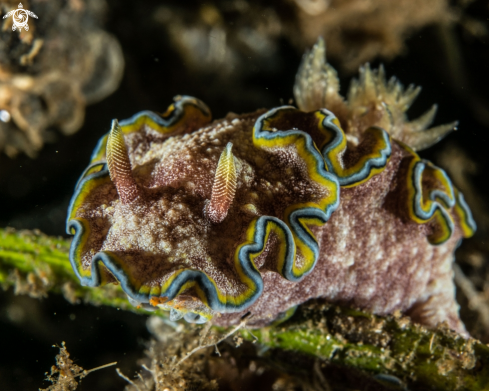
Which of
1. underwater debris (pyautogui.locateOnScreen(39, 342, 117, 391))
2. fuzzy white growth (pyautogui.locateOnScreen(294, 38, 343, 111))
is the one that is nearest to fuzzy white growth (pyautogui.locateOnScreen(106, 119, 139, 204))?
underwater debris (pyautogui.locateOnScreen(39, 342, 117, 391))

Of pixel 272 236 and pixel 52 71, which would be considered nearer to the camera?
pixel 272 236

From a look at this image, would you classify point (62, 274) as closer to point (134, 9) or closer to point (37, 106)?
point (37, 106)

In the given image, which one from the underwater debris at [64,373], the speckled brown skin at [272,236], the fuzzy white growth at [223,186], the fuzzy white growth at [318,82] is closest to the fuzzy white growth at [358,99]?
the fuzzy white growth at [318,82]

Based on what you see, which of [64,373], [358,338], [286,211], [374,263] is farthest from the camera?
[374,263]

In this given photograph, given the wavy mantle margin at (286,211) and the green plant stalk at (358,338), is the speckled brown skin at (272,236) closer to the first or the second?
the wavy mantle margin at (286,211)

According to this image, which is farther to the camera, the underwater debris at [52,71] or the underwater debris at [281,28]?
the underwater debris at [281,28]

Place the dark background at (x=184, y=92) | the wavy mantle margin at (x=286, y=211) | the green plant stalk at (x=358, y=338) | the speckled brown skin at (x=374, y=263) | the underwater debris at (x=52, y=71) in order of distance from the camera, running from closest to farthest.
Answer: the wavy mantle margin at (x=286, y=211), the green plant stalk at (x=358, y=338), the speckled brown skin at (x=374, y=263), the underwater debris at (x=52, y=71), the dark background at (x=184, y=92)

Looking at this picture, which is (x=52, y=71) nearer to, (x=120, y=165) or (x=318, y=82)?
(x=120, y=165)

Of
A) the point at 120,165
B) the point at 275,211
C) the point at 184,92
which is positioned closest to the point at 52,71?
the point at 184,92
